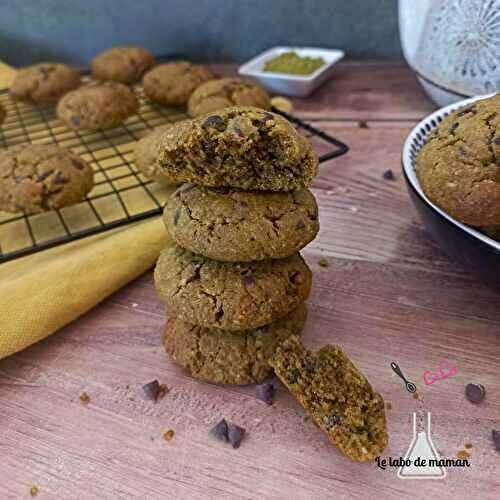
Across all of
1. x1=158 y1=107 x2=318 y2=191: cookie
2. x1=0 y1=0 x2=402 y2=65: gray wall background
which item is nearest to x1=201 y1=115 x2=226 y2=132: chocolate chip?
x1=158 y1=107 x2=318 y2=191: cookie

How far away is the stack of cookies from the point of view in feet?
2.76

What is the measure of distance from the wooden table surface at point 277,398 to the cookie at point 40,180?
13.0 inches

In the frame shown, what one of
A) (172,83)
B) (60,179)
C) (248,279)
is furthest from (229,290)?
(172,83)

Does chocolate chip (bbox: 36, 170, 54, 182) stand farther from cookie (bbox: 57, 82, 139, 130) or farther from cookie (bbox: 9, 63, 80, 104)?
cookie (bbox: 9, 63, 80, 104)

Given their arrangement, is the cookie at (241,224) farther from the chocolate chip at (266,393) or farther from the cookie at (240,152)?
the chocolate chip at (266,393)

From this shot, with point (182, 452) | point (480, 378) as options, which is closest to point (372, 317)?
point (480, 378)

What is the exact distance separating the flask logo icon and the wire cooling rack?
85 centimetres

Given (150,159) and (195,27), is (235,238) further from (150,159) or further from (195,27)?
(195,27)

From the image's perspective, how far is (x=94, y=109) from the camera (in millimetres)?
1838

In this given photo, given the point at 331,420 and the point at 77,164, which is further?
the point at 77,164

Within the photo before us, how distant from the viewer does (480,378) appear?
1003mm

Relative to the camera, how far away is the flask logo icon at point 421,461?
846mm

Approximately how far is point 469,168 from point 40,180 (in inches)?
41.3

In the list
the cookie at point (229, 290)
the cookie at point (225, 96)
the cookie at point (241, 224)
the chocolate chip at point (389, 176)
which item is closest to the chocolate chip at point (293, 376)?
the cookie at point (229, 290)
